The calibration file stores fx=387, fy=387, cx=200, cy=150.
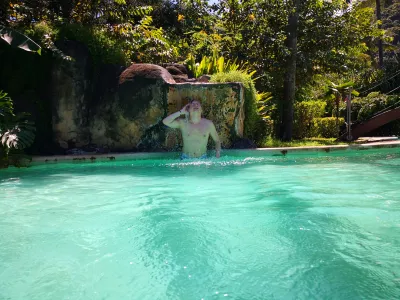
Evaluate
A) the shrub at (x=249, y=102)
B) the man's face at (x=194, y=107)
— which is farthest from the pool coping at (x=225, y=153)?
the shrub at (x=249, y=102)

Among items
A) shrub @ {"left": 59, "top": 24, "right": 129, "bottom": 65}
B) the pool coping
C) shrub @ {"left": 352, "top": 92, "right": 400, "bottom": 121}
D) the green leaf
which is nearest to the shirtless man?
the pool coping

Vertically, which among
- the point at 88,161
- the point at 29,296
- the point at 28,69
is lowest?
the point at 29,296

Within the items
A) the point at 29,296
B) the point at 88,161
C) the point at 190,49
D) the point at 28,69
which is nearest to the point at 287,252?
the point at 29,296

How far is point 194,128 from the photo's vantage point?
8938 millimetres

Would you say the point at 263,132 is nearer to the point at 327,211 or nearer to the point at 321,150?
the point at 321,150

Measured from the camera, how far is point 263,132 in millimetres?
11789

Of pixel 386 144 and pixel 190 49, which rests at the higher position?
pixel 190 49

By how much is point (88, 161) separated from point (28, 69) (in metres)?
3.43

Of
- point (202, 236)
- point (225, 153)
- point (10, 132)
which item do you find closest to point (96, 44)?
point (10, 132)

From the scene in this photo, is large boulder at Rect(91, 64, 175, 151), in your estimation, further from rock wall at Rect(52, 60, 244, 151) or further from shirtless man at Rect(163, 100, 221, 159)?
shirtless man at Rect(163, 100, 221, 159)

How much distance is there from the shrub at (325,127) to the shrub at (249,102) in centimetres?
508

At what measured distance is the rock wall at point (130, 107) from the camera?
1002cm

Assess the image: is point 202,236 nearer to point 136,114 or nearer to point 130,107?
point 136,114

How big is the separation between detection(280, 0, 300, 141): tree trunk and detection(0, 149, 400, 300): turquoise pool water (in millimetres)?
6570
